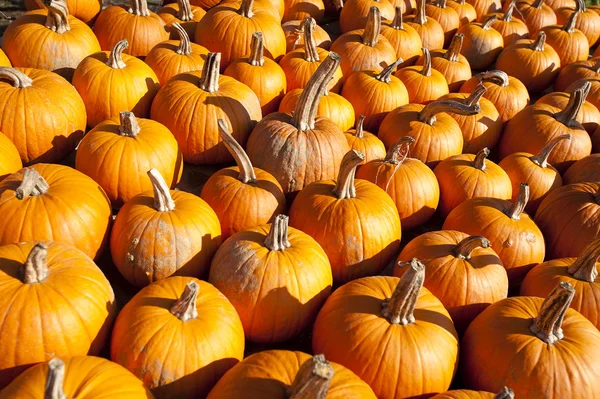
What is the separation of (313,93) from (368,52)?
5.27 ft

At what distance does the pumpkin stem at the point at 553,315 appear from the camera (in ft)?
7.63

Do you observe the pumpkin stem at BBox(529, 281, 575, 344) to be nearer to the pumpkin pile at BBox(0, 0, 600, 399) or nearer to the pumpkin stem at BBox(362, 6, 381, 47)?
the pumpkin pile at BBox(0, 0, 600, 399)

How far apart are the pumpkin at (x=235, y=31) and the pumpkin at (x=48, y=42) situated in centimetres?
105

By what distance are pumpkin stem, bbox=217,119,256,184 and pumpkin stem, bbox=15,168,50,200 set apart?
100cm

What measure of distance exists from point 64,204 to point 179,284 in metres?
0.79

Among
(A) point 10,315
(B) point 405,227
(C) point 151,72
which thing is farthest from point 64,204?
(B) point 405,227

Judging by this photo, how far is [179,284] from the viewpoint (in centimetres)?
249

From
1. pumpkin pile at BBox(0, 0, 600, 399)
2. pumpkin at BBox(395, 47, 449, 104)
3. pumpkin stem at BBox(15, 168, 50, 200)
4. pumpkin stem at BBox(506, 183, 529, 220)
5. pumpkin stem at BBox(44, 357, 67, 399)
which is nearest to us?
pumpkin stem at BBox(44, 357, 67, 399)

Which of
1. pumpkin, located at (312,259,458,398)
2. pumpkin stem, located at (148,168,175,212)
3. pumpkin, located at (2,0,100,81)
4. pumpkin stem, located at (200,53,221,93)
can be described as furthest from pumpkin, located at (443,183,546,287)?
pumpkin, located at (2,0,100,81)

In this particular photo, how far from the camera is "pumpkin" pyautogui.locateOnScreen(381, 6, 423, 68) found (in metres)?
5.40

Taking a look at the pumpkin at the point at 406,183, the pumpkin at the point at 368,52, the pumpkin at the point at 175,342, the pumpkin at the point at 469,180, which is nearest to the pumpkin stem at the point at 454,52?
the pumpkin at the point at 368,52

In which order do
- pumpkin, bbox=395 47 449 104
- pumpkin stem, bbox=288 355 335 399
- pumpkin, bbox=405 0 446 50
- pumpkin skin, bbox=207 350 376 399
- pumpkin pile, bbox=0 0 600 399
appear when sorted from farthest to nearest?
pumpkin, bbox=405 0 446 50 < pumpkin, bbox=395 47 449 104 < pumpkin pile, bbox=0 0 600 399 < pumpkin skin, bbox=207 350 376 399 < pumpkin stem, bbox=288 355 335 399

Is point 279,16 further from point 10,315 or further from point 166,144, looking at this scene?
point 10,315

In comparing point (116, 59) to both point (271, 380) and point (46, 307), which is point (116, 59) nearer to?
point (46, 307)
